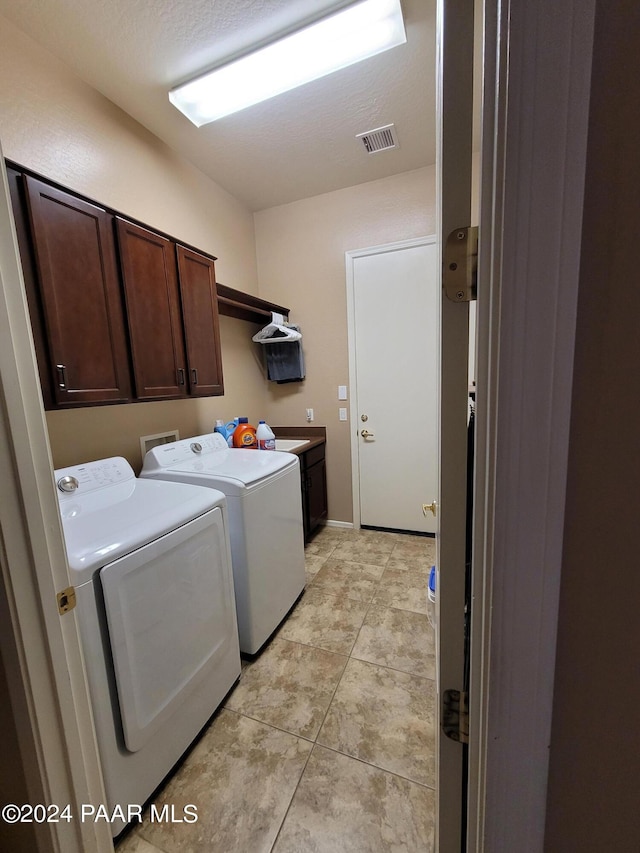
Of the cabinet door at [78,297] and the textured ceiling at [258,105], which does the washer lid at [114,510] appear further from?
the textured ceiling at [258,105]

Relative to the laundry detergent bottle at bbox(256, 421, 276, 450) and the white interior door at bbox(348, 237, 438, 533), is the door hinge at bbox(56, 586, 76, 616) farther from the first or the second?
the white interior door at bbox(348, 237, 438, 533)

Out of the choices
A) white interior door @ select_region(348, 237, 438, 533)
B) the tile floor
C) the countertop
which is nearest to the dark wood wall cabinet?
the countertop

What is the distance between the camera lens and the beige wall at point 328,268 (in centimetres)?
259

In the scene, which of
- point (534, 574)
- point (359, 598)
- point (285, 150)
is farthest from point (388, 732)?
point (285, 150)

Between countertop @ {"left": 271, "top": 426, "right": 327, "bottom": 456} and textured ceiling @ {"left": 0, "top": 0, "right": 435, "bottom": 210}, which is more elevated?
textured ceiling @ {"left": 0, "top": 0, "right": 435, "bottom": 210}

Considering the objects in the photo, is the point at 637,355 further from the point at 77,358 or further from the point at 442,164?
the point at 77,358

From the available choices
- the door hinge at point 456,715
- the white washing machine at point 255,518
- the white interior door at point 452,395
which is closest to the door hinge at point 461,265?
the white interior door at point 452,395

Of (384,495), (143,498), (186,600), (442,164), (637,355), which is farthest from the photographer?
(384,495)

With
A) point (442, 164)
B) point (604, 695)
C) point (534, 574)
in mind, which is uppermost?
point (442, 164)

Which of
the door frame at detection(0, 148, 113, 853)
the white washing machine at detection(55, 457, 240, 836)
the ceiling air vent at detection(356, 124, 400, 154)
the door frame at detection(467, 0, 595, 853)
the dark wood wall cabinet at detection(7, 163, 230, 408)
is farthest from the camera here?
the ceiling air vent at detection(356, 124, 400, 154)

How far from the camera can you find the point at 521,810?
42 cm

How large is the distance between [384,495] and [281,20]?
2.92m

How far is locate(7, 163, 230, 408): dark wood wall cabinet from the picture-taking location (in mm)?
1212

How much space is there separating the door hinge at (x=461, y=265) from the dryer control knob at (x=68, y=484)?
160 cm
